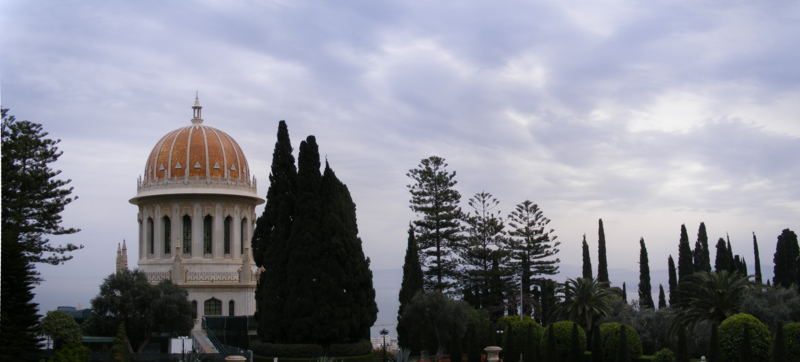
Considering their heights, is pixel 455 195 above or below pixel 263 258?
above

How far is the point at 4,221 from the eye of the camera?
83.9 feet

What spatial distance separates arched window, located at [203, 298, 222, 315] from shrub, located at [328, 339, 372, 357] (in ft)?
43.8

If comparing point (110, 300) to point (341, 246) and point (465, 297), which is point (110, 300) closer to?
point (341, 246)

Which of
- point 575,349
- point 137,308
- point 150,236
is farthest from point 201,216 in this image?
point 575,349

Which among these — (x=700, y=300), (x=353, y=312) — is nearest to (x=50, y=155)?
(x=353, y=312)

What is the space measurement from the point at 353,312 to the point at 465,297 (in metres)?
18.3

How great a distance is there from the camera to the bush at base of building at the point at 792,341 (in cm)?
1972

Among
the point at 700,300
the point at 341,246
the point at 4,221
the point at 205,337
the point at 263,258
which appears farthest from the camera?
the point at 205,337

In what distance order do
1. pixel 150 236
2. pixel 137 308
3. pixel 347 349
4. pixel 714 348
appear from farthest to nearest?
pixel 150 236, pixel 137 308, pixel 347 349, pixel 714 348

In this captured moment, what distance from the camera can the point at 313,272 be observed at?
88.5 feet

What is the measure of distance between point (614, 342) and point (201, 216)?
77.2ft

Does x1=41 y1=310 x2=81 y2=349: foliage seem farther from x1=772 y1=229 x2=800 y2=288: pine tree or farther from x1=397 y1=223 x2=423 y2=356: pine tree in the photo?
x1=772 y1=229 x2=800 y2=288: pine tree

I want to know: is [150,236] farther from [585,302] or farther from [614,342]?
[614,342]

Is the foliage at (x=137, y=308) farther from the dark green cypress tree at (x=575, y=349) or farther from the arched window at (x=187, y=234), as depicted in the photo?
the dark green cypress tree at (x=575, y=349)
